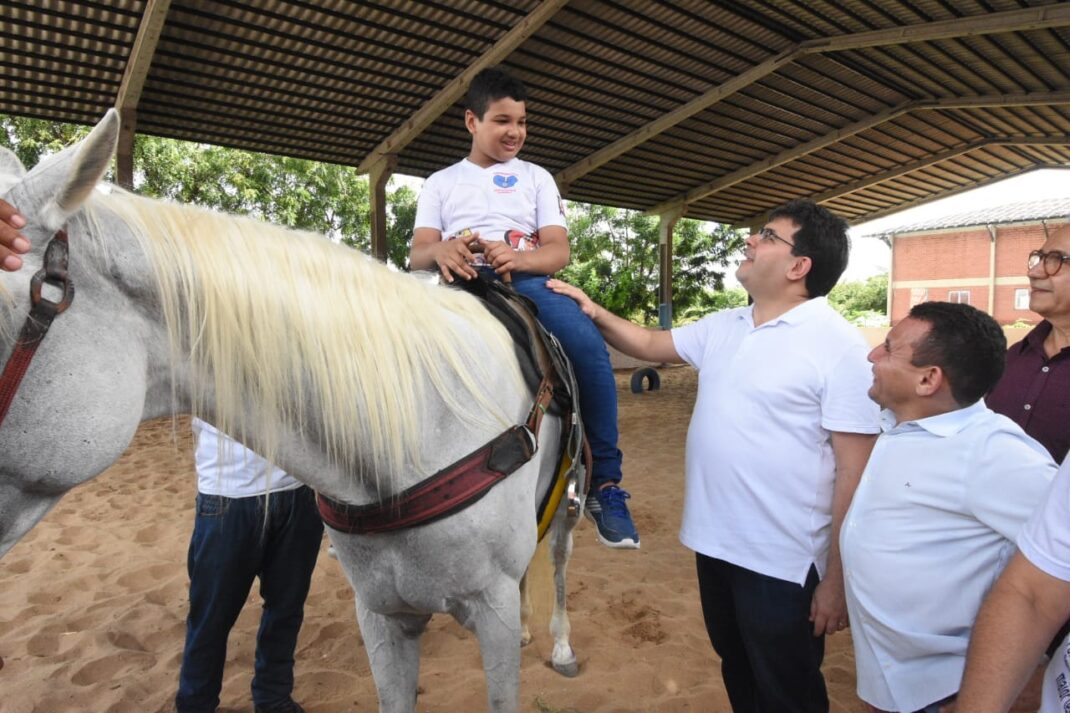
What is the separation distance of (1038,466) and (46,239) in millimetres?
1692

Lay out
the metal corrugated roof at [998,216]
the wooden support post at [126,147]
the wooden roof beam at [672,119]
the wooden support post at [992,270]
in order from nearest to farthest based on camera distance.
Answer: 1. the wooden support post at [126,147]
2. the wooden roof beam at [672,119]
3. the metal corrugated roof at [998,216]
4. the wooden support post at [992,270]

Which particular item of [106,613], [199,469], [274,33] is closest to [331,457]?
[199,469]

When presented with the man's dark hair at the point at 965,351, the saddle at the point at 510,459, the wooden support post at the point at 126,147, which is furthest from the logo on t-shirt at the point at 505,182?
the wooden support post at the point at 126,147

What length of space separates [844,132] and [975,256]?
55.6 ft

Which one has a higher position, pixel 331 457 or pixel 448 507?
pixel 331 457

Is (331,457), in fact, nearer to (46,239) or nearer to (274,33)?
(46,239)

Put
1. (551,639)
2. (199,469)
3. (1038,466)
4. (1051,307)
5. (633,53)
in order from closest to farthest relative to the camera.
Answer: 1. (1038,466)
2. (1051,307)
3. (199,469)
4. (551,639)
5. (633,53)

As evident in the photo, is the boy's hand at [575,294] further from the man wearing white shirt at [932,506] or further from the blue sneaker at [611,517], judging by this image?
the man wearing white shirt at [932,506]

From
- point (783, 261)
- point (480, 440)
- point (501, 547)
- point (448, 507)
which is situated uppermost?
point (783, 261)

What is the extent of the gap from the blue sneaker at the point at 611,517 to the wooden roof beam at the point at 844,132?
9085 mm

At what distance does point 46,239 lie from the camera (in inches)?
34.6

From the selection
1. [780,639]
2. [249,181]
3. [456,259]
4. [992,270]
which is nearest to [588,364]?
[456,259]

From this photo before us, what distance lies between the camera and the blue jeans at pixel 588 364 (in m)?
2.12

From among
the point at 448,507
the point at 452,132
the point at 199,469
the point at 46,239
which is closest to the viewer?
the point at 46,239
